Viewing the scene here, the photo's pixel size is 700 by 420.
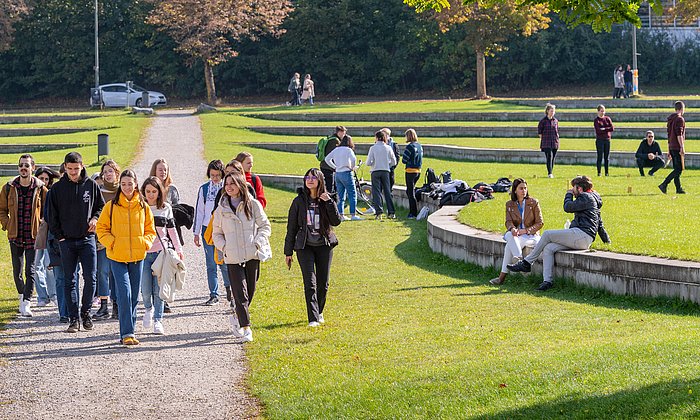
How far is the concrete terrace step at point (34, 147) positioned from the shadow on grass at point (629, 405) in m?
28.9

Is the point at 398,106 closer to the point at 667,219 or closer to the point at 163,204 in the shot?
the point at 667,219

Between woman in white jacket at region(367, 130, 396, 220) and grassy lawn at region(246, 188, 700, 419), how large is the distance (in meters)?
5.92

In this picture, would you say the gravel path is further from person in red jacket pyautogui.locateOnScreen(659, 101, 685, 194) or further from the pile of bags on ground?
person in red jacket pyautogui.locateOnScreen(659, 101, 685, 194)

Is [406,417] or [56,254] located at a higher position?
[56,254]

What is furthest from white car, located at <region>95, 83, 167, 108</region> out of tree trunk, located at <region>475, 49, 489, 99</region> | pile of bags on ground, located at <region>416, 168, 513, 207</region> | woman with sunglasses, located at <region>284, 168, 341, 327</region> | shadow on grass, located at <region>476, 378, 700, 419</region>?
shadow on grass, located at <region>476, 378, 700, 419</region>

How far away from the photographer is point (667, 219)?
16438mm

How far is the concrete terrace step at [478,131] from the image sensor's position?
1300 inches

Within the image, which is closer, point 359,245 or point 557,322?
point 557,322

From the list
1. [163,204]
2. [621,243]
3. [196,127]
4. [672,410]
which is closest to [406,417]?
[672,410]

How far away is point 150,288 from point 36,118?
36572 millimetres

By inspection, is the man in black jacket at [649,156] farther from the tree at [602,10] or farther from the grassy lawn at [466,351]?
the tree at [602,10]

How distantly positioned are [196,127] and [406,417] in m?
32.6

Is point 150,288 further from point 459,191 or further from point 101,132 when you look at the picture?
point 101,132

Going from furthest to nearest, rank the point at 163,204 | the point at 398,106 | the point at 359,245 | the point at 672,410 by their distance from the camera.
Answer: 1. the point at 398,106
2. the point at 359,245
3. the point at 163,204
4. the point at 672,410
